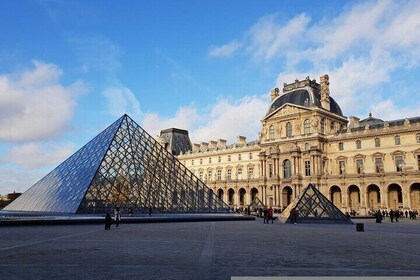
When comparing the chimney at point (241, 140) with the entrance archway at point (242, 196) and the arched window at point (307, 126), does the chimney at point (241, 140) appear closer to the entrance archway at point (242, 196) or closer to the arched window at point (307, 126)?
the entrance archway at point (242, 196)

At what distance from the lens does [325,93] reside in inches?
2365

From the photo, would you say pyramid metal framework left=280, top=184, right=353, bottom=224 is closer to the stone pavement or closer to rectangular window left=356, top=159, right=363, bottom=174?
the stone pavement

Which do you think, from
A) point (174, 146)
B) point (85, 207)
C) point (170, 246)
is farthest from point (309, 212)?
point (174, 146)

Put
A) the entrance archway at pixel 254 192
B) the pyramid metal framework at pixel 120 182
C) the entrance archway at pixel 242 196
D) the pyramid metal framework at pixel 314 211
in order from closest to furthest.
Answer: the pyramid metal framework at pixel 120 182 < the pyramid metal framework at pixel 314 211 < the entrance archway at pixel 254 192 < the entrance archway at pixel 242 196

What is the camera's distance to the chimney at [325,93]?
196 feet

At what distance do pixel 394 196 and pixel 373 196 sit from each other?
2.80 metres

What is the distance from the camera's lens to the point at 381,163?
51.9 m

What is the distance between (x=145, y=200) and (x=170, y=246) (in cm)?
1778

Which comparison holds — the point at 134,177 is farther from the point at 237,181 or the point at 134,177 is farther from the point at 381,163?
the point at 237,181

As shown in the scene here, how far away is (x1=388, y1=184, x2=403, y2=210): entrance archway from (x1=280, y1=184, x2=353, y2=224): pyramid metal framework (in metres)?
27.6

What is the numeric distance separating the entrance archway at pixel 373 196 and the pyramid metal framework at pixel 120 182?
28.3 metres

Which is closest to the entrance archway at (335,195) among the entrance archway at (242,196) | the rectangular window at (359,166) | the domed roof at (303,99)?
the rectangular window at (359,166)

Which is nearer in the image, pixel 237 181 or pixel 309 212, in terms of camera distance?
pixel 309 212

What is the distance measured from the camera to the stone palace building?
50.1 meters
